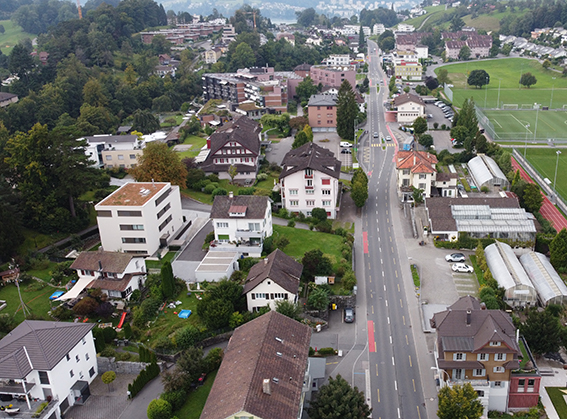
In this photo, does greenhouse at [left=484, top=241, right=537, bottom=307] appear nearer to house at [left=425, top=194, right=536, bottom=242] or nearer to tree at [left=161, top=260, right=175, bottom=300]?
house at [left=425, top=194, right=536, bottom=242]

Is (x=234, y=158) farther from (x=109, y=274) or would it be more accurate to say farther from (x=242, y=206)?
(x=109, y=274)

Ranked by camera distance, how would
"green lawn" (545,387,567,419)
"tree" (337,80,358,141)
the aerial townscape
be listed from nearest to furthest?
"green lawn" (545,387,567,419) → the aerial townscape → "tree" (337,80,358,141)

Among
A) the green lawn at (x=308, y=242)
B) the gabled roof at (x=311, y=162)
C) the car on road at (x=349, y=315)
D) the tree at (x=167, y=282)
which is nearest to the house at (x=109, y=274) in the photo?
the tree at (x=167, y=282)

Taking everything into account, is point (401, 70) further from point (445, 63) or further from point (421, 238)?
point (421, 238)

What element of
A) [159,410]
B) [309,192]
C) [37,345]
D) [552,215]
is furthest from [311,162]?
[37,345]

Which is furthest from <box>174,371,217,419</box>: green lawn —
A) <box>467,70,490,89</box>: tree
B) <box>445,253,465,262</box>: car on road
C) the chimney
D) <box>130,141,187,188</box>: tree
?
<box>467,70,490,89</box>: tree

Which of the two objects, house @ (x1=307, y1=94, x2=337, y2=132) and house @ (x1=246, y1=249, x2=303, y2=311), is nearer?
house @ (x1=246, y1=249, x2=303, y2=311)
